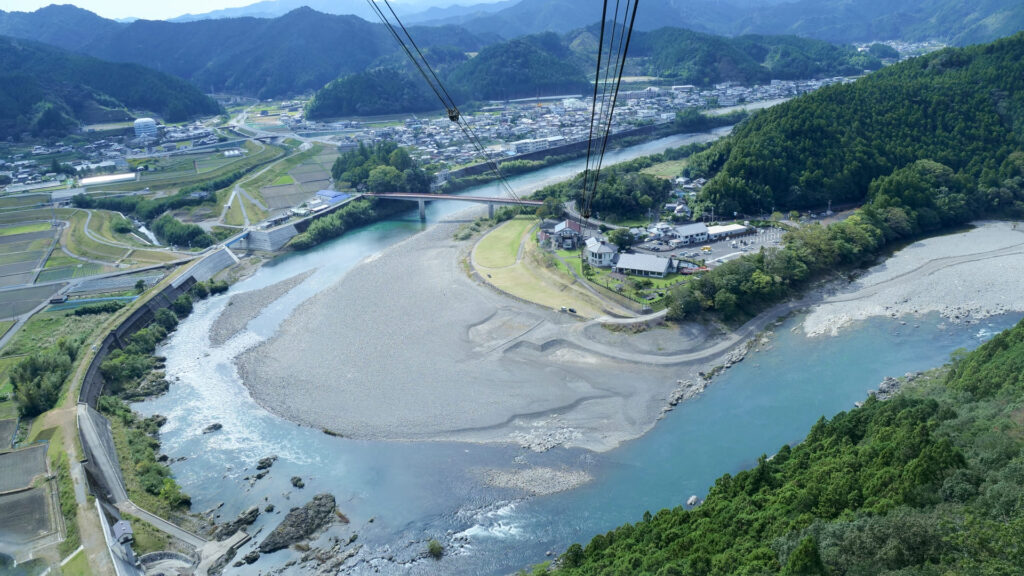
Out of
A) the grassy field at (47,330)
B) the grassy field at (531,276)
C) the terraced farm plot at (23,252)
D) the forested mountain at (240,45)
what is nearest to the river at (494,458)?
the grassy field at (47,330)

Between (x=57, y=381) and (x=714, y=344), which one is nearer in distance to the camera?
(x=57, y=381)

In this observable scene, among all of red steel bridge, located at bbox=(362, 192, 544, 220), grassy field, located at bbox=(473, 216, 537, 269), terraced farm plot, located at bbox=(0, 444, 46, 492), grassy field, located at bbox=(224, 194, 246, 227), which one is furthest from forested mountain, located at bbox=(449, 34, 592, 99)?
terraced farm plot, located at bbox=(0, 444, 46, 492)

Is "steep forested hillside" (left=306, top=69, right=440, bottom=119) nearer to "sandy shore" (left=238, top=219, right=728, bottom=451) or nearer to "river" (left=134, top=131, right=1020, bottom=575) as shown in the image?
"sandy shore" (left=238, top=219, right=728, bottom=451)

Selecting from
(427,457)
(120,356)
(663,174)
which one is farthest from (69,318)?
(663,174)

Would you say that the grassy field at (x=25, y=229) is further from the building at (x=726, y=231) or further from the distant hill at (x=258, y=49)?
the distant hill at (x=258, y=49)

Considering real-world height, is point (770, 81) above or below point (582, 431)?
above

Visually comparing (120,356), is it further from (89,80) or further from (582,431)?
(89,80)

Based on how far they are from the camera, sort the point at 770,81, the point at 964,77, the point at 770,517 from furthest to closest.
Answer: the point at 770,81, the point at 964,77, the point at 770,517

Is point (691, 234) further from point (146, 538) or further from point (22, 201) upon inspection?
point (22, 201)
